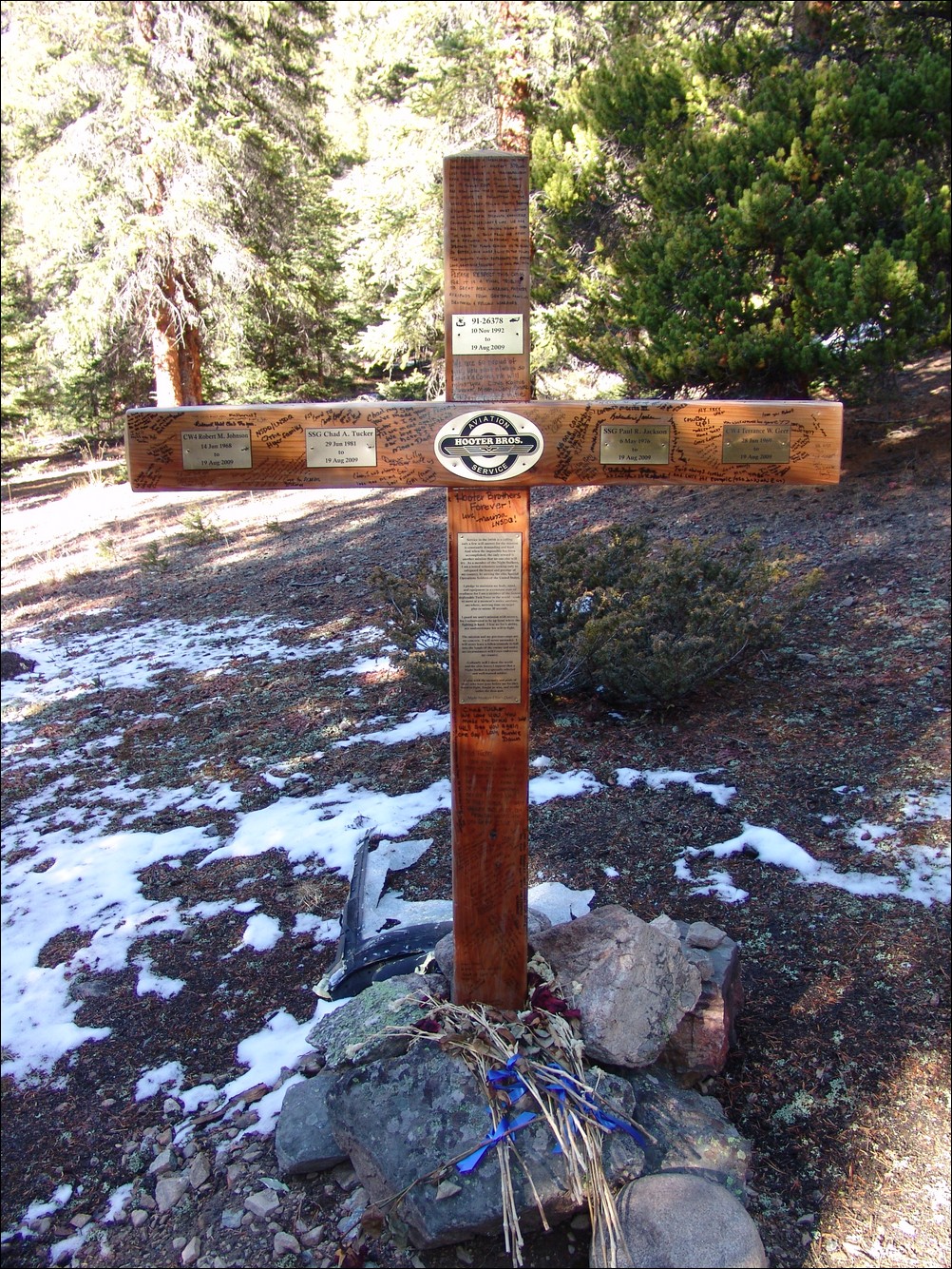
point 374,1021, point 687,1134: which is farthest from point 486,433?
point 687,1134

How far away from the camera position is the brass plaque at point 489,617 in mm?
2189

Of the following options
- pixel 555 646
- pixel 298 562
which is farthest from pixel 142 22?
pixel 555 646

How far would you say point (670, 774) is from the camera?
13.6 ft

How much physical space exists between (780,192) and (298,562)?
5.16m

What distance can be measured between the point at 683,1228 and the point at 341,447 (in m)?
1.81

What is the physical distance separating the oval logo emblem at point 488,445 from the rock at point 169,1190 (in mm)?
1932

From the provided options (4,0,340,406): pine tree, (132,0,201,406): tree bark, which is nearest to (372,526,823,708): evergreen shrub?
(132,0,201,406): tree bark

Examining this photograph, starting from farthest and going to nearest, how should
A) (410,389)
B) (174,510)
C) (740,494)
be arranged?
(410,389) < (174,510) < (740,494)

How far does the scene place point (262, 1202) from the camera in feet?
7.27

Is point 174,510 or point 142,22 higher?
point 142,22

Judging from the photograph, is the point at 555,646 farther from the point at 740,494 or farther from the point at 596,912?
the point at 740,494

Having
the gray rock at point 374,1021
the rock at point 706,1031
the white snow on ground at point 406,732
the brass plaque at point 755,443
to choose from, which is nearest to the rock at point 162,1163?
the gray rock at point 374,1021

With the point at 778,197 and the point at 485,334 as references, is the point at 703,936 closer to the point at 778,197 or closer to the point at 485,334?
the point at 485,334

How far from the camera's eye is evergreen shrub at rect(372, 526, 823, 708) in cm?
441
